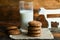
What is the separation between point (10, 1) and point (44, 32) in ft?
1.49

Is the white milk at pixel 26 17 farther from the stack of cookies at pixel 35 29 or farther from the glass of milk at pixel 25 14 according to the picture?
the stack of cookies at pixel 35 29

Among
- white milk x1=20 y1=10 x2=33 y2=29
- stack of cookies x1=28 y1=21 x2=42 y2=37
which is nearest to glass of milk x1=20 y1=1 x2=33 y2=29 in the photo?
white milk x1=20 y1=10 x2=33 y2=29

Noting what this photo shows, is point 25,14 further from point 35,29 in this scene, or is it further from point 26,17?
point 35,29

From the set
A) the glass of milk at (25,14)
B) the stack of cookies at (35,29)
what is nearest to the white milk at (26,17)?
the glass of milk at (25,14)

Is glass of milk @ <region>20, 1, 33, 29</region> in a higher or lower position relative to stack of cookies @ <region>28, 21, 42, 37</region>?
higher

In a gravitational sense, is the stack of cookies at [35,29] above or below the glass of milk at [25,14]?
Answer: below

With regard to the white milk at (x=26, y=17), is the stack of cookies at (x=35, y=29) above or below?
below

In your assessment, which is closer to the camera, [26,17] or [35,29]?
[35,29]

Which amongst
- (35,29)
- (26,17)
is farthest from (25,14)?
(35,29)

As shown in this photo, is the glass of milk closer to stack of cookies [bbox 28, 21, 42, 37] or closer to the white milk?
the white milk

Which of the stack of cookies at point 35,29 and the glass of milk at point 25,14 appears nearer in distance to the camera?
the stack of cookies at point 35,29

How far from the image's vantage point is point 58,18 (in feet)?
5.06

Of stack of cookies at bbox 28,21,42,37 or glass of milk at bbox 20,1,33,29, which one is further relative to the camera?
glass of milk at bbox 20,1,33,29

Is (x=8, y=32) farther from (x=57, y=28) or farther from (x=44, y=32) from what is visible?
(x=57, y=28)
